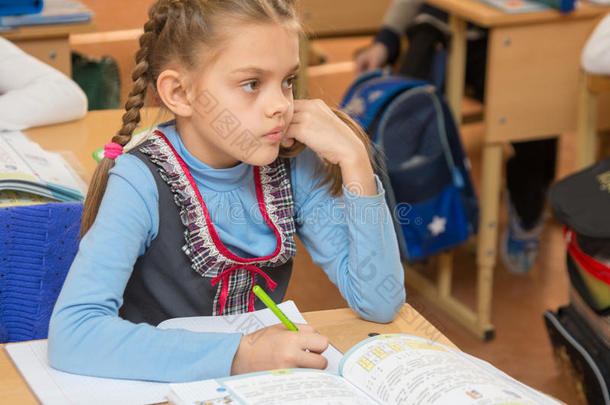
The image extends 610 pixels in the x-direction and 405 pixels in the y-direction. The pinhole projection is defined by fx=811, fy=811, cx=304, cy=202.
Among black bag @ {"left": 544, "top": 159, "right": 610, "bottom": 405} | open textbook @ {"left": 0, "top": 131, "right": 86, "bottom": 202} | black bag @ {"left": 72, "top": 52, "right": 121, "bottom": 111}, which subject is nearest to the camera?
open textbook @ {"left": 0, "top": 131, "right": 86, "bottom": 202}

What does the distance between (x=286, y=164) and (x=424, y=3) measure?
1668 mm

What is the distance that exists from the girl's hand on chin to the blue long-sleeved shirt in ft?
0.19

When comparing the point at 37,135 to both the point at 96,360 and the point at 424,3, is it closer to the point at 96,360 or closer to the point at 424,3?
the point at 96,360

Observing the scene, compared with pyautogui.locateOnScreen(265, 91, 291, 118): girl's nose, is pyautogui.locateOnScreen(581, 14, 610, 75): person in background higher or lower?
lower

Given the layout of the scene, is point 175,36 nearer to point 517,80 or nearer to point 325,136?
point 325,136

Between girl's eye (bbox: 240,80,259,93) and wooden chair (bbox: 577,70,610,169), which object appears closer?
girl's eye (bbox: 240,80,259,93)

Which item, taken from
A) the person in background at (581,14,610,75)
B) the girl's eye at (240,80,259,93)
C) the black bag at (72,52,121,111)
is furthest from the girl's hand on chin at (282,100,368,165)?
the black bag at (72,52,121,111)

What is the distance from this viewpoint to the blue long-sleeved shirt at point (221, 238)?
2.82 ft

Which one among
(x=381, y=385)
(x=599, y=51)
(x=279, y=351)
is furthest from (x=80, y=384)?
(x=599, y=51)

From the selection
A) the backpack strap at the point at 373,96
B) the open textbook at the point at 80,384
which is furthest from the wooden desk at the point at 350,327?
the backpack strap at the point at 373,96

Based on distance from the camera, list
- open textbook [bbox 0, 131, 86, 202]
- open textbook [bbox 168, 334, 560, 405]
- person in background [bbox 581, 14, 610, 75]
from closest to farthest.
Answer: open textbook [bbox 168, 334, 560, 405] < open textbook [bbox 0, 131, 86, 202] < person in background [bbox 581, 14, 610, 75]

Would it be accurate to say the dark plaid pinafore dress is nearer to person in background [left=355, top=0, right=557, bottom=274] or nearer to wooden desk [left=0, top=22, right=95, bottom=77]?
wooden desk [left=0, top=22, right=95, bottom=77]

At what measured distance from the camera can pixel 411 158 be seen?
7.13 feet

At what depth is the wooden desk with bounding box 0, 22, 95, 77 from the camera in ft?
6.80
